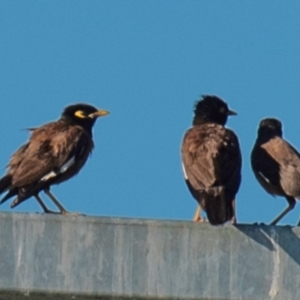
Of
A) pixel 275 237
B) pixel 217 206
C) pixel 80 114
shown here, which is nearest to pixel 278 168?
pixel 217 206

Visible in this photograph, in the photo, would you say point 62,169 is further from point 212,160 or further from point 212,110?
point 212,110

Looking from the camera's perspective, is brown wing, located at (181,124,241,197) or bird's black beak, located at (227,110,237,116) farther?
bird's black beak, located at (227,110,237,116)

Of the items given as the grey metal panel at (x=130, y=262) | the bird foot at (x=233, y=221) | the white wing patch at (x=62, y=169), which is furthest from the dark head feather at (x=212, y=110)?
the grey metal panel at (x=130, y=262)

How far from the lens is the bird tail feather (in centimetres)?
946

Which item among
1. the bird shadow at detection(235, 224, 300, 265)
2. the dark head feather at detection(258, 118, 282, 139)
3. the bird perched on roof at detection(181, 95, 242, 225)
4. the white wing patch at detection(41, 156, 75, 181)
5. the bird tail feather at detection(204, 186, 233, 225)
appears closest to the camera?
the bird shadow at detection(235, 224, 300, 265)

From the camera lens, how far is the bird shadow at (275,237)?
829 centimetres

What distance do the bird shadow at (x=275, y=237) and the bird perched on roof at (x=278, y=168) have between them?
336cm

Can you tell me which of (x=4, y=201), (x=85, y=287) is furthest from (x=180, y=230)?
(x=4, y=201)

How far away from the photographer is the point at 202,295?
311 inches

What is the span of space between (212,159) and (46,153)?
205cm

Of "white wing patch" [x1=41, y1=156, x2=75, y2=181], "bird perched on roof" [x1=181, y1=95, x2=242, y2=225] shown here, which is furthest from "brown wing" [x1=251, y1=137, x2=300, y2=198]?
"white wing patch" [x1=41, y1=156, x2=75, y2=181]

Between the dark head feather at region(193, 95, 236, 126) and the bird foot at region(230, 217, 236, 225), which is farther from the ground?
the dark head feather at region(193, 95, 236, 126)

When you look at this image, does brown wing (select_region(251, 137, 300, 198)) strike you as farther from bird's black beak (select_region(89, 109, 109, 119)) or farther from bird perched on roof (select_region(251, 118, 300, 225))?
bird's black beak (select_region(89, 109, 109, 119))

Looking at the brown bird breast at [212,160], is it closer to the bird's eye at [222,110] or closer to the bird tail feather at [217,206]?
the bird tail feather at [217,206]
